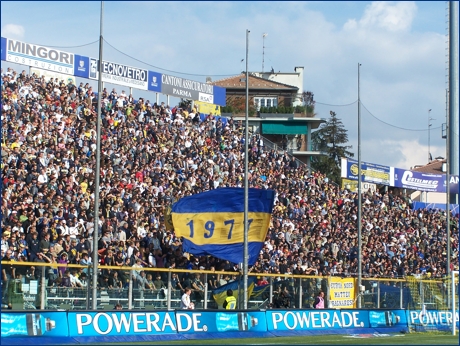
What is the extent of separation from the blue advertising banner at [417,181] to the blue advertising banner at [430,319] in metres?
23.9

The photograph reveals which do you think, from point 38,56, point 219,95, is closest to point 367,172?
point 219,95

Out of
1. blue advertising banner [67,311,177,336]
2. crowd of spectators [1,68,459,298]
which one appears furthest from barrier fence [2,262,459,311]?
blue advertising banner [67,311,177,336]

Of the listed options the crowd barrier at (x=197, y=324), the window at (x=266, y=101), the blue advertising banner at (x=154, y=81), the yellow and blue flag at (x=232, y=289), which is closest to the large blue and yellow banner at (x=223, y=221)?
the yellow and blue flag at (x=232, y=289)

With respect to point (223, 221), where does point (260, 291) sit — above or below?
below

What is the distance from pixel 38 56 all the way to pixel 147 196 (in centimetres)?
1030

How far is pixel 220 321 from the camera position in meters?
24.4

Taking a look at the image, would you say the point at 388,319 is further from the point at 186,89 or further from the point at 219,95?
the point at 219,95

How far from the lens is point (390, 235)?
43875mm

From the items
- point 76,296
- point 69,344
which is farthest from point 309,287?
point 69,344

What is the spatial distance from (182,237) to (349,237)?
12.7 m

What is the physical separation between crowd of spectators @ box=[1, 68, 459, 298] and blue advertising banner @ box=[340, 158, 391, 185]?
1974 millimetres

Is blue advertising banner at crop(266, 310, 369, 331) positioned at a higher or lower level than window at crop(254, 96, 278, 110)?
lower

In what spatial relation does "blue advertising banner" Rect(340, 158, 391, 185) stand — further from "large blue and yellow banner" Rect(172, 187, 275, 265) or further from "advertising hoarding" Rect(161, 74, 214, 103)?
"large blue and yellow banner" Rect(172, 187, 275, 265)

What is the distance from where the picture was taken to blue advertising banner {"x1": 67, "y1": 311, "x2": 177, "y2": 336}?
20966 millimetres
